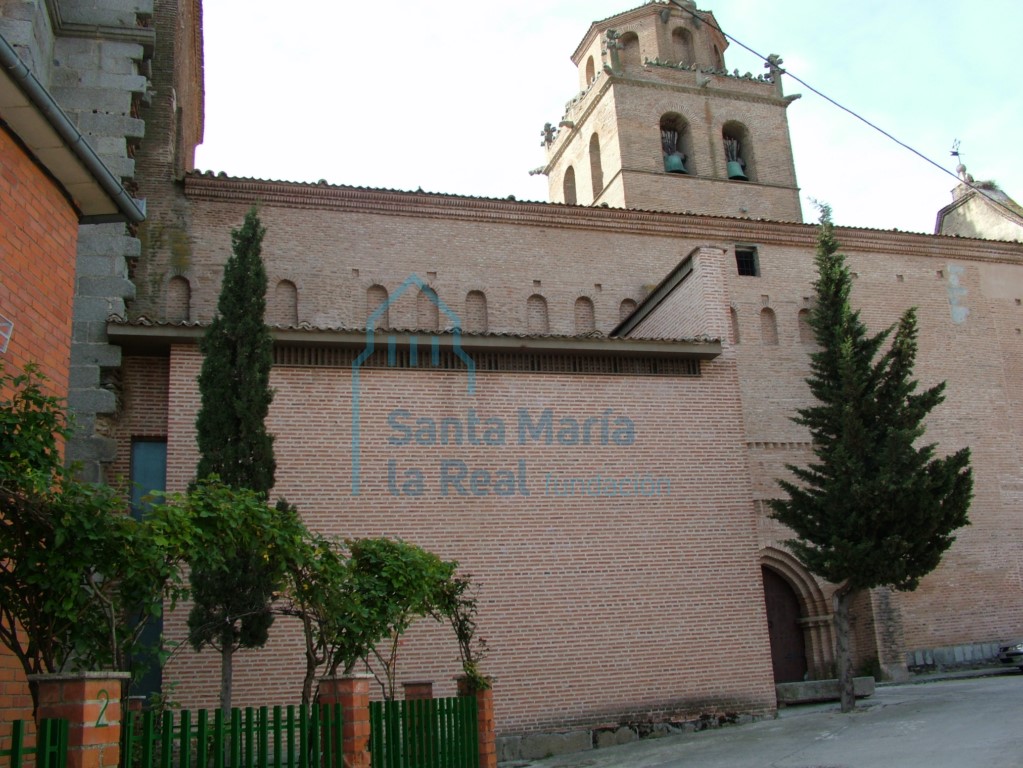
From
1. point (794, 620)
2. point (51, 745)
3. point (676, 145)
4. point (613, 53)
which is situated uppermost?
point (613, 53)

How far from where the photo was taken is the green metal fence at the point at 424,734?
6965mm

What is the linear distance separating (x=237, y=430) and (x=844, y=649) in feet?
28.4

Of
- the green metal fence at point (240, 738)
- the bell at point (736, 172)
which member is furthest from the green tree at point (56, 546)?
the bell at point (736, 172)

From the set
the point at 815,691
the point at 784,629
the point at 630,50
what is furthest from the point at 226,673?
the point at 630,50

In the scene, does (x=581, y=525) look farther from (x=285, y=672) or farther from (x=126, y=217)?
(x=126, y=217)

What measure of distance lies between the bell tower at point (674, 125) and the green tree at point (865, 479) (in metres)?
9.53

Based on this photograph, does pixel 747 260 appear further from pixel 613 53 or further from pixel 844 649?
pixel 844 649

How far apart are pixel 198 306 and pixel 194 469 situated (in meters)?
5.27

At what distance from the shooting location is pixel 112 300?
43.4 feet

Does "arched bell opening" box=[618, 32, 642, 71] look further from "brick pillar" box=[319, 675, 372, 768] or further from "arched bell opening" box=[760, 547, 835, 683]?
"brick pillar" box=[319, 675, 372, 768]

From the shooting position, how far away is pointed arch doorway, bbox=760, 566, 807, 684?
58.8 feet

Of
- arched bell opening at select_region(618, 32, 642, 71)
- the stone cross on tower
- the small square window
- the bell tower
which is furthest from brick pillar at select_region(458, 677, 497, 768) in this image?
arched bell opening at select_region(618, 32, 642, 71)

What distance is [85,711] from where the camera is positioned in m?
4.42

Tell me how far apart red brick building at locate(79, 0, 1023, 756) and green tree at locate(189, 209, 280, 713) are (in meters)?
1.31
